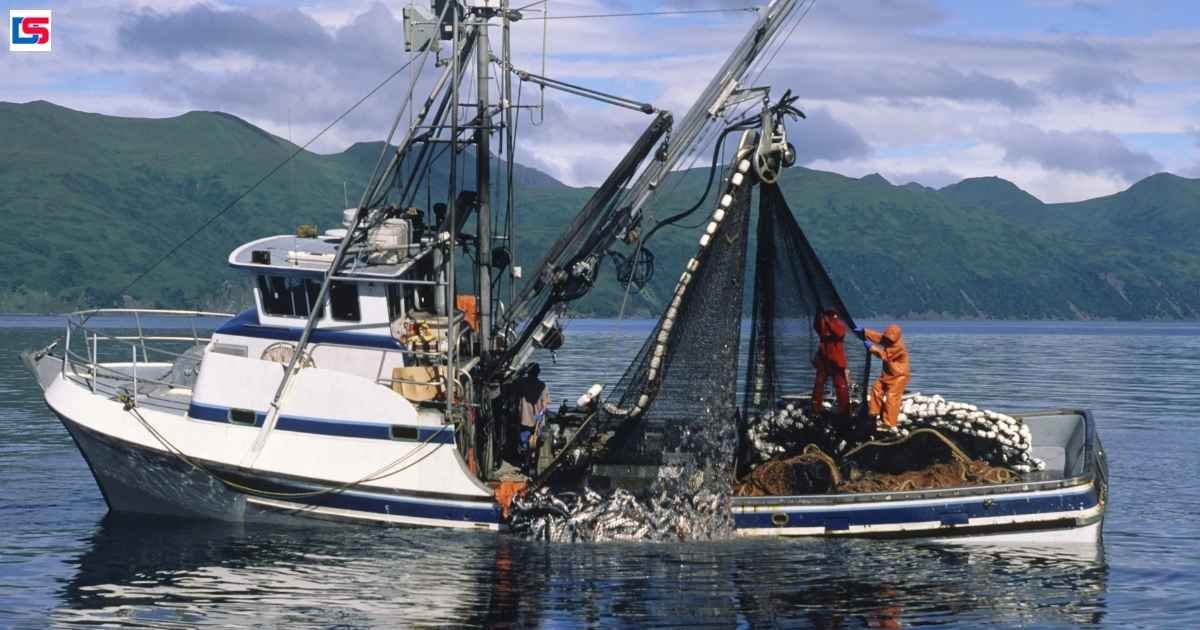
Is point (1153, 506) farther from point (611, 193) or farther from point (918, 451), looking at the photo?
point (611, 193)

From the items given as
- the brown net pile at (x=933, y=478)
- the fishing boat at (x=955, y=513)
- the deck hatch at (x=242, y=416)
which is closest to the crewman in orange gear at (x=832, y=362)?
the brown net pile at (x=933, y=478)

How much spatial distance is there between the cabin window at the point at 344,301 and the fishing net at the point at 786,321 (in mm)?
6002

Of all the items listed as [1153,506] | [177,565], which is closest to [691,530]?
[177,565]

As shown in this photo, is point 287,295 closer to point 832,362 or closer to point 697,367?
point 697,367

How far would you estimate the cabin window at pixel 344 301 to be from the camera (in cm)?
2156

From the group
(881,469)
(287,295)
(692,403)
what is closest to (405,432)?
(287,295)

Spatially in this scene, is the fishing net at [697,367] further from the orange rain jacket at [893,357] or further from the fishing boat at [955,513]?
the orange rain jacket at [893,357]

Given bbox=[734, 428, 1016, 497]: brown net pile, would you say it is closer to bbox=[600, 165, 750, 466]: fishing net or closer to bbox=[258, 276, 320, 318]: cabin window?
bbox=[600, 165, 750, 466]: fishing net

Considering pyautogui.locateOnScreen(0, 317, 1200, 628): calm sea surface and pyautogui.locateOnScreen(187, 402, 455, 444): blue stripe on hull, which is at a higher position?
pyautogui.locateOnScreen(187, 402, 455, 444): blue stripe on hull

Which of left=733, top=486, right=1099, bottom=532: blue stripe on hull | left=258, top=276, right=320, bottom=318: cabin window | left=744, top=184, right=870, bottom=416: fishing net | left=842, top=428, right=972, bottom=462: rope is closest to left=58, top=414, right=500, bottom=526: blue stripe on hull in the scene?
left=258, top=276, right=320, bottom=318: cabin window

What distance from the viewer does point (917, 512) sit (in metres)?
19.3

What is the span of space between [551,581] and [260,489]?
536cm

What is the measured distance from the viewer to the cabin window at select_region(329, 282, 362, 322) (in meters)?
21.6

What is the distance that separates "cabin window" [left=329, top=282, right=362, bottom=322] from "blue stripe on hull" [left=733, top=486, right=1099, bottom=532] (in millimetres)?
6596
